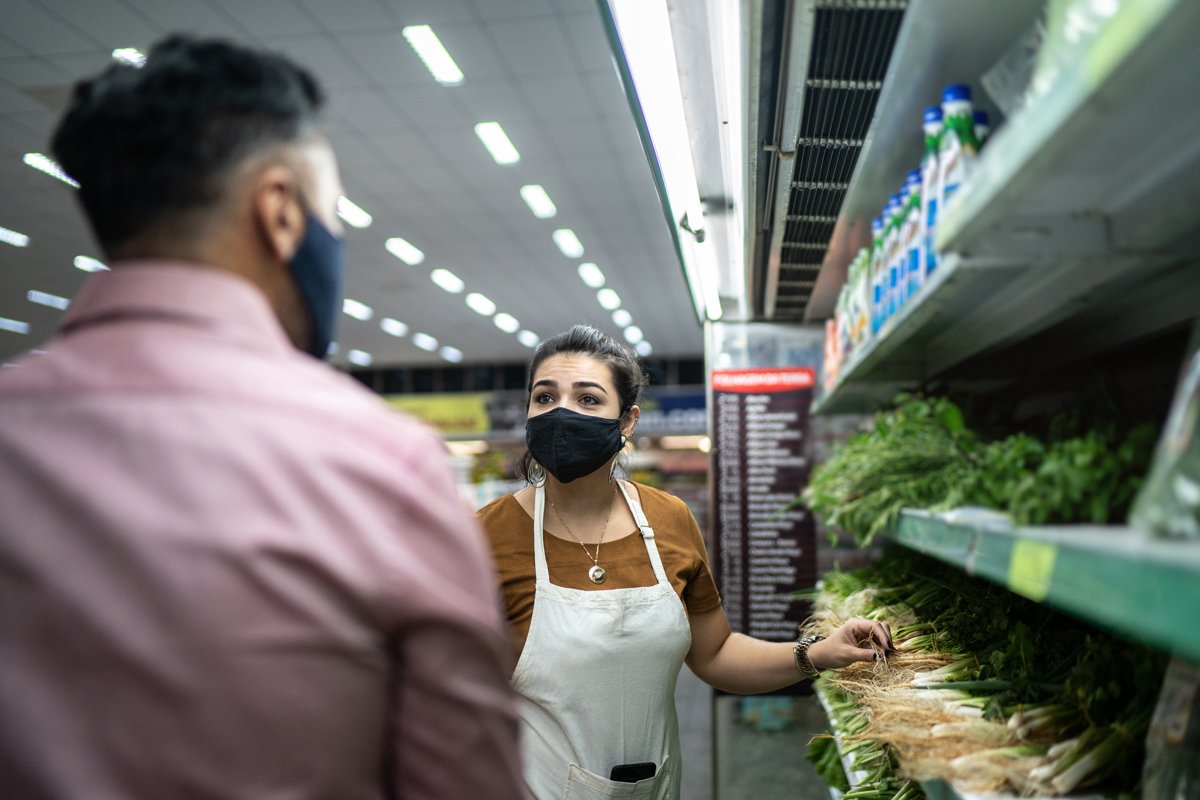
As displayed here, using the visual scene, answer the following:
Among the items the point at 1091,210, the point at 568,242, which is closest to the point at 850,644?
the point at 1091,210

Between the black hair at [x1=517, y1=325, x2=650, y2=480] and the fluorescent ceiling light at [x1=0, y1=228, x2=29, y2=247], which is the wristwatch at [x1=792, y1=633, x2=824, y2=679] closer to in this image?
A: the black hair at [x1=517, y1=325, x2=650, y2=480]

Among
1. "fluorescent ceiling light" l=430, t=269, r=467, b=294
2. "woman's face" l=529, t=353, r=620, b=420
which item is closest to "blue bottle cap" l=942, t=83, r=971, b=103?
"woman's face" l=529, t=353, r=620, b=420

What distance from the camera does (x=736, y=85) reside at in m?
1.94

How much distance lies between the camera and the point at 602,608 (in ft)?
7.28

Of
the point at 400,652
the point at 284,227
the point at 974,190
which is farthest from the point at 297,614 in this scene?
the point at 974,190

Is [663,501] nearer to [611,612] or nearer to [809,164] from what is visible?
[611,612]

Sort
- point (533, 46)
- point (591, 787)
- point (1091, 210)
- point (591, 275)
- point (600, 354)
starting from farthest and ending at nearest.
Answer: point (591, 275)
point (533, 46)
point (600, 354)
point (591, 787)
point (1091, 210)

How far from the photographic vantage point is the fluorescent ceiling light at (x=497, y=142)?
6.74 meters

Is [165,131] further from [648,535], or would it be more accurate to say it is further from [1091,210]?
[648,535]

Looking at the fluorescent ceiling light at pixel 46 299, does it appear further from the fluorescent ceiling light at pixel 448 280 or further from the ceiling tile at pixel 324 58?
the ceiling tile at pixel 324 58

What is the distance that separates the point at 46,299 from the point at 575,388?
1237 cm

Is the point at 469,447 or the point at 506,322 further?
the point at 469,447

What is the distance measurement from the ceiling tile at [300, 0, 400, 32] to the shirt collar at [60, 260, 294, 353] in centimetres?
467

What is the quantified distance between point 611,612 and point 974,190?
1419 mm
